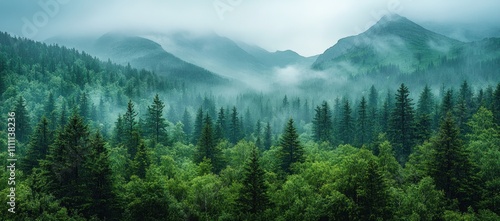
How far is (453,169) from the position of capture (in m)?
43.2

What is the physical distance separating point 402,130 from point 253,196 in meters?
35.5

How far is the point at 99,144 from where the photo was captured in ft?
138

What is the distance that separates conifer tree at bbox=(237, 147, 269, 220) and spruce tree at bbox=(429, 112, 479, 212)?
1961 cm

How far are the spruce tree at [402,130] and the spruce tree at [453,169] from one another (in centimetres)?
1843

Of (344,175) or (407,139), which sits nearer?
(344,175)

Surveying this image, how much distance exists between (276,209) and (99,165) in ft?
61.6

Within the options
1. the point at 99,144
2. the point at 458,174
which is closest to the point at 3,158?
the point at 99,144

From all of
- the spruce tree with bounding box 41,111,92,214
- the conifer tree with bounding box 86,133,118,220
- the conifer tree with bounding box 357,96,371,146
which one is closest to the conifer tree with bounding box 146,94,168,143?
the spruce tree with bounding box 41,111,92,214

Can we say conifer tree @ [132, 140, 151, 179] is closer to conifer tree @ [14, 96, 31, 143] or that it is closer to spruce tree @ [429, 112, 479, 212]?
spruce tree @ [429, 112, 479, 212]

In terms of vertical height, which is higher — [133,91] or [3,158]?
[133,91]

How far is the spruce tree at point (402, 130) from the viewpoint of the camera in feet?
209

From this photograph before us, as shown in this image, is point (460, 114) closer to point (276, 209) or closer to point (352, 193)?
point (352, 193)

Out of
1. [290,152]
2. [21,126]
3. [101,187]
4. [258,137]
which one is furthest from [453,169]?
[21,126]

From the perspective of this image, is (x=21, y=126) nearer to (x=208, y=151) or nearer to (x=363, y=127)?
(x=208, y=151)
